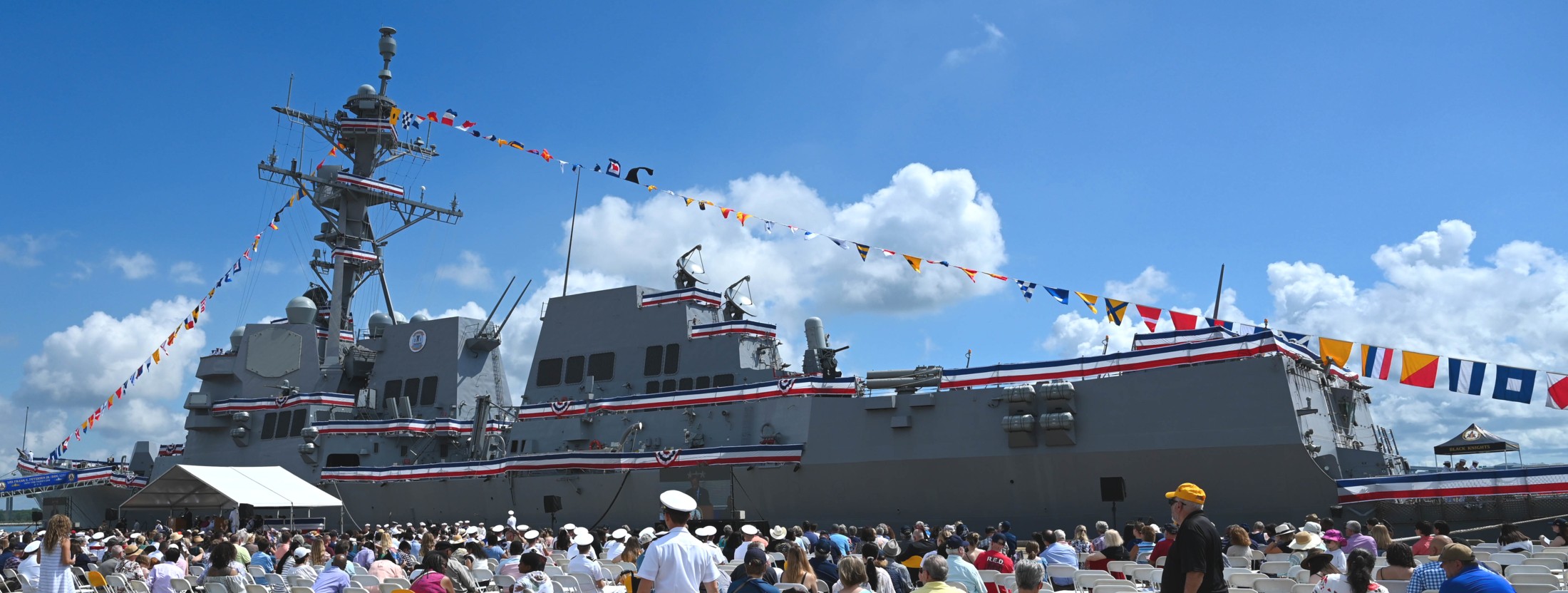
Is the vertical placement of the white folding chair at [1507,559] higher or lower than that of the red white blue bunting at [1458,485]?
lower

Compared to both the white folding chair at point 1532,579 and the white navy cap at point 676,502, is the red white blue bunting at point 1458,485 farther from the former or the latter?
the white navy cap at point 676,502

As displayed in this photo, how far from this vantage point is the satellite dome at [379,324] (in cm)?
3213

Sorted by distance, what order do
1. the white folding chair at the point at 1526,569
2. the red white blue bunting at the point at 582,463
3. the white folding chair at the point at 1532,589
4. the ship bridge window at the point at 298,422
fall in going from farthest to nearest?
the ship bridge window at the point at 298,422 < the red white blue bunting at the point at 582,463 < the white folding chair at the point at 1526,569 < the white folding chair at the point at 1532,589

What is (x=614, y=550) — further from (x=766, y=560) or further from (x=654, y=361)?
(x=654, y=361)

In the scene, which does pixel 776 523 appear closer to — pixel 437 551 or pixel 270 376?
pixel 437 551

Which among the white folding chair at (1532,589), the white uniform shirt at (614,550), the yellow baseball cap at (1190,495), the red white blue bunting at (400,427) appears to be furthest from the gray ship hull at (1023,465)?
the yellow baseball cap at (1190,495)

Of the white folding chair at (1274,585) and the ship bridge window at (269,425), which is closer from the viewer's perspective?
the white folding chair at (1274,585)

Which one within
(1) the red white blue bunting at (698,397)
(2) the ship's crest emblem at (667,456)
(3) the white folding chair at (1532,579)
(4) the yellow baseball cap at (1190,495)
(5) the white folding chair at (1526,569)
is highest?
(1) the red white blue bunting at (698,397)

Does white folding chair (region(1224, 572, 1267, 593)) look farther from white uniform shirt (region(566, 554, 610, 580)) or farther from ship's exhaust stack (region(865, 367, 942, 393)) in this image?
ship's exhaust stack (region(865, 367, 942, 393))

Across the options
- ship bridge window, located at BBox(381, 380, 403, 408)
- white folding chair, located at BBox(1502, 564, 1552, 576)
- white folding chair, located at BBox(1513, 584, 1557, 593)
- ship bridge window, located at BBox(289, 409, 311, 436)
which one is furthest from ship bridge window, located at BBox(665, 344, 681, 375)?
white folding chair, located at BBox(1513, 584, 1557, 593)

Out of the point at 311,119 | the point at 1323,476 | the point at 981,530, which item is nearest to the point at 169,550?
the point at 981,530

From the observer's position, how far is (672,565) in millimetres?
6090

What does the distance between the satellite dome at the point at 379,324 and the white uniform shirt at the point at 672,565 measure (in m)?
27.6

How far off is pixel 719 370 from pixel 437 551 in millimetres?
15447
